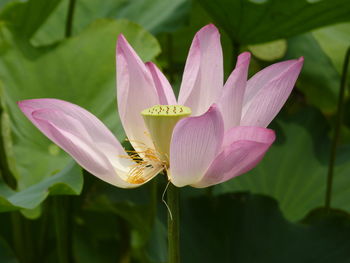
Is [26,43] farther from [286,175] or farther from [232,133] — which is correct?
[232,133]

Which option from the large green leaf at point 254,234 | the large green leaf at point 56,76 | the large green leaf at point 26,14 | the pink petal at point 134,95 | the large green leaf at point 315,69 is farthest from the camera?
the large green leaf at point 315,69

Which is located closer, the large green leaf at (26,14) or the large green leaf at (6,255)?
the large green leaf at (6,255)

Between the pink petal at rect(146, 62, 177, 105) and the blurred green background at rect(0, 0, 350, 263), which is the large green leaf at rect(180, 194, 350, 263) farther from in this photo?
the pink petal at rect(146, 62, 177, 105)

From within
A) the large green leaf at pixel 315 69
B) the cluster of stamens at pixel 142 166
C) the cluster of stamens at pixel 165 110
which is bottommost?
the large green leaf at pixel 315 69

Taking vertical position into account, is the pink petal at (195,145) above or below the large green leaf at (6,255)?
above

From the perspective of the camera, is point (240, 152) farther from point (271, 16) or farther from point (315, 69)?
point (315, 69)

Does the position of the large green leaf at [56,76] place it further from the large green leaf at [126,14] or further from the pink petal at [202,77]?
the pink petal at [202,77]

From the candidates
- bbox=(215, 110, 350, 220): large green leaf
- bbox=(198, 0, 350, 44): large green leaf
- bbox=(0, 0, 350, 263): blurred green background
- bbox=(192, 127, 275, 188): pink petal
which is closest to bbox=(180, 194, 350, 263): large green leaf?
bbox=(0, 0, 350, 263): blurred green background

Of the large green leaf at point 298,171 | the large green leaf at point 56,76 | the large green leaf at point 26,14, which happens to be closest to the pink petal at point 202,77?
the large green leaf at point 56,76

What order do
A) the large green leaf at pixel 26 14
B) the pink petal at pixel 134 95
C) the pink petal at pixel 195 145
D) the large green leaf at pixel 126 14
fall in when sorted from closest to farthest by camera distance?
the pink petal at pixel 195 145 → the pink petal at pixel 134 95 → the large green leaf at pixel 26 14 → the large green leaf at pixel 126 14
